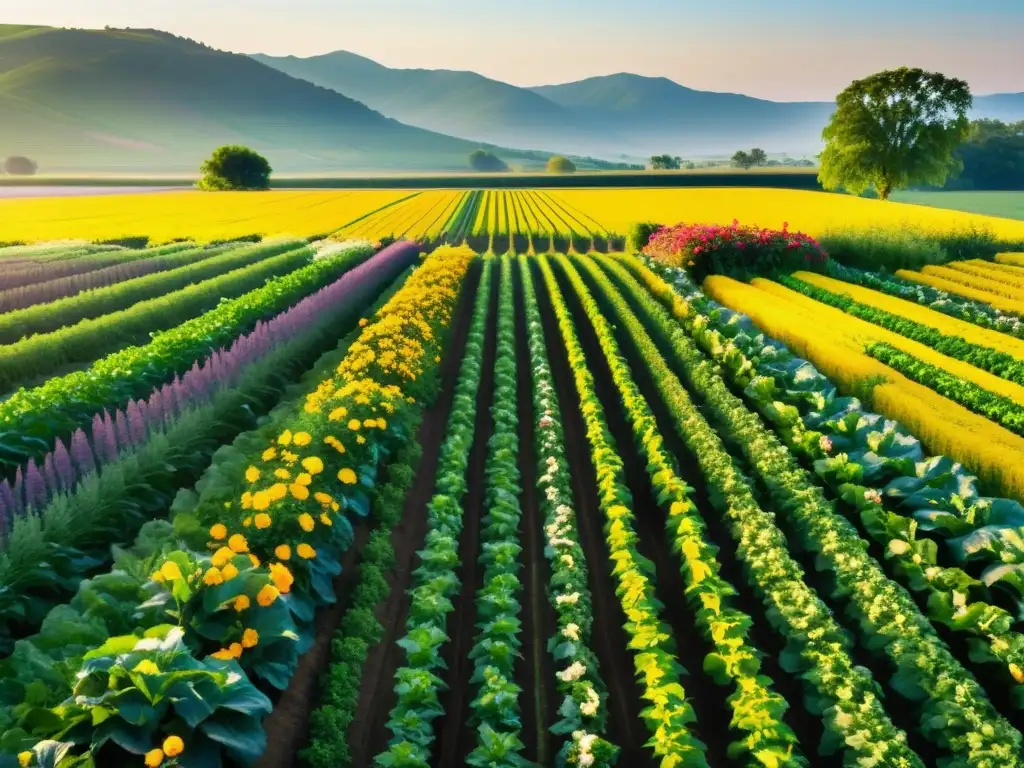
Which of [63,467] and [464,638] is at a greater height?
[63,467]

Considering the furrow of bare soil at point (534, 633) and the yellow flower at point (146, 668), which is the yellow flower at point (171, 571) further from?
the furrow of bare soil at point (534, 633)

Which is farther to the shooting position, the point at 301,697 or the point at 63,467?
the point at 63,467

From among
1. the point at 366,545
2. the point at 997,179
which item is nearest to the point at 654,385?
the point at 366,545

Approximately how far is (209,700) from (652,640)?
413 centimetres

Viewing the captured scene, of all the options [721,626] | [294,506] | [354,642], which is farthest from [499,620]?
[294,506]

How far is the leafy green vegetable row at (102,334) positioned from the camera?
1440 cm

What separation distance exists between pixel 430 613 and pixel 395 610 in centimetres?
86

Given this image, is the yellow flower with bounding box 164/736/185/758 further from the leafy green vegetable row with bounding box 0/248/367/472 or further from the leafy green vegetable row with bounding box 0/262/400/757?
the leafy green vegetable row with bounding box 0/248/367/472

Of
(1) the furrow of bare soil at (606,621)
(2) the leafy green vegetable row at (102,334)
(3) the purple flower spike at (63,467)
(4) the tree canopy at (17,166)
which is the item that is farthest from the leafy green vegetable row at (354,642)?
(4) the tree canopy at (17,166)

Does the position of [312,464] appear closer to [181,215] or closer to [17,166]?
[181,215]

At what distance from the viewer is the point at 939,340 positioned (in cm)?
1656

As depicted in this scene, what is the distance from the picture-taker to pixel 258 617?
536 centimetres

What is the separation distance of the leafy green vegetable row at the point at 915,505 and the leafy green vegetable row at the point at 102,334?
14652 millimetres

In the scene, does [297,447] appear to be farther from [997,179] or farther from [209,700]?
[997,179]
